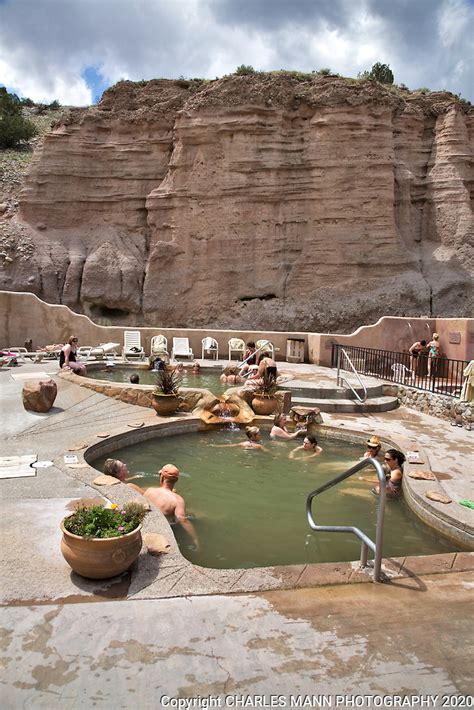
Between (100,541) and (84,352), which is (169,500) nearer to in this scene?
(100,541)

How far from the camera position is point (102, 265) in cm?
2548

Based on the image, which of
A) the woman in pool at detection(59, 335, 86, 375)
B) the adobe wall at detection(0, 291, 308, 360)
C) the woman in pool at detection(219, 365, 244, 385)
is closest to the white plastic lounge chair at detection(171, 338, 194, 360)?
the adobe wall at detection(0, 291, 308, 360)

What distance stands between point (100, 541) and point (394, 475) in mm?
4476

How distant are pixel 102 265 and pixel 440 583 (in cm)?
2413

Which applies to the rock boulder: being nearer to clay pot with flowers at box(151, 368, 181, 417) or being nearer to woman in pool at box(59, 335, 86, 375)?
clay pot with flowers at box(151, 368, 181, 417)

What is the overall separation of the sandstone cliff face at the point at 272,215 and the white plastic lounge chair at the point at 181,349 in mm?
7514

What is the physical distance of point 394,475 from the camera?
22.1 ft

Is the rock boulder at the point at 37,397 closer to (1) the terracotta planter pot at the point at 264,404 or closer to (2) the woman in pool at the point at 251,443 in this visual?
(2) the woman in pool at the point at 251,443

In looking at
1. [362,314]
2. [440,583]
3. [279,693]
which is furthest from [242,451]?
[362,314]

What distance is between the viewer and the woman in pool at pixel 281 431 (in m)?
9.41

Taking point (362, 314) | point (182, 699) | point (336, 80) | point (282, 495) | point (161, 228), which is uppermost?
point (336, 80)

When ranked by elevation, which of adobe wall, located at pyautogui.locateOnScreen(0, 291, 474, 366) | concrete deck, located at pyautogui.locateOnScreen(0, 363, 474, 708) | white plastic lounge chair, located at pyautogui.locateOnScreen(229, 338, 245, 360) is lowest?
concrete deck, located at pyautogui.locateOnScreen(0, 363, 474, 708)

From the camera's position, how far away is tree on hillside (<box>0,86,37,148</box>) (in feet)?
107

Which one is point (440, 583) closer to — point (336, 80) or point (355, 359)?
point (355, 359)
